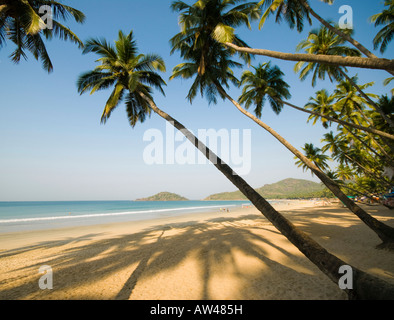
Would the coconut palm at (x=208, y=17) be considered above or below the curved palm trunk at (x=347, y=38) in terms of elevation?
above

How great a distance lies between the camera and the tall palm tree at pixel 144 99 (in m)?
2.55

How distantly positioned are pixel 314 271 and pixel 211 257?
272cm

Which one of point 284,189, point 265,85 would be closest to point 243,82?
point 265,85

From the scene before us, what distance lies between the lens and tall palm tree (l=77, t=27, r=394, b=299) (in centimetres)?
255

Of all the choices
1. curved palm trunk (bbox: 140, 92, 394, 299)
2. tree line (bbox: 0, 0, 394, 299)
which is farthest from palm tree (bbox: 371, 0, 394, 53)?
curved palm trunk (bbox: 140, 92, 394, 299)

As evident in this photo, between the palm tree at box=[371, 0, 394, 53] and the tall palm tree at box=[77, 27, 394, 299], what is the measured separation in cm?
1204

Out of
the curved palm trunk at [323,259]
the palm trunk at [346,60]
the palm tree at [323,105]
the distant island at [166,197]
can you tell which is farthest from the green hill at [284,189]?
the palm trunk at [346,60]

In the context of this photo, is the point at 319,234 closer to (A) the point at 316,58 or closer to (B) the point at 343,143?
(A) the point at 316,58

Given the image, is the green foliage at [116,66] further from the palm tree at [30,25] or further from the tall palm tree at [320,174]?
the tall palm tree at [320,174]

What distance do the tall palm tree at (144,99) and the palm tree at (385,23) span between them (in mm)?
12037

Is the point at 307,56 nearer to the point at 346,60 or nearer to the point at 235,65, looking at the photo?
the point at 346,60

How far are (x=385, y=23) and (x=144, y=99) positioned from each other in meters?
14.0

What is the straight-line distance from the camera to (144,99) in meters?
8.95

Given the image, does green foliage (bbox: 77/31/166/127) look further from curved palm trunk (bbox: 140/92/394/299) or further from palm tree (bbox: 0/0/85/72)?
curved palm trunk (bbox: 140/92/394/299)
